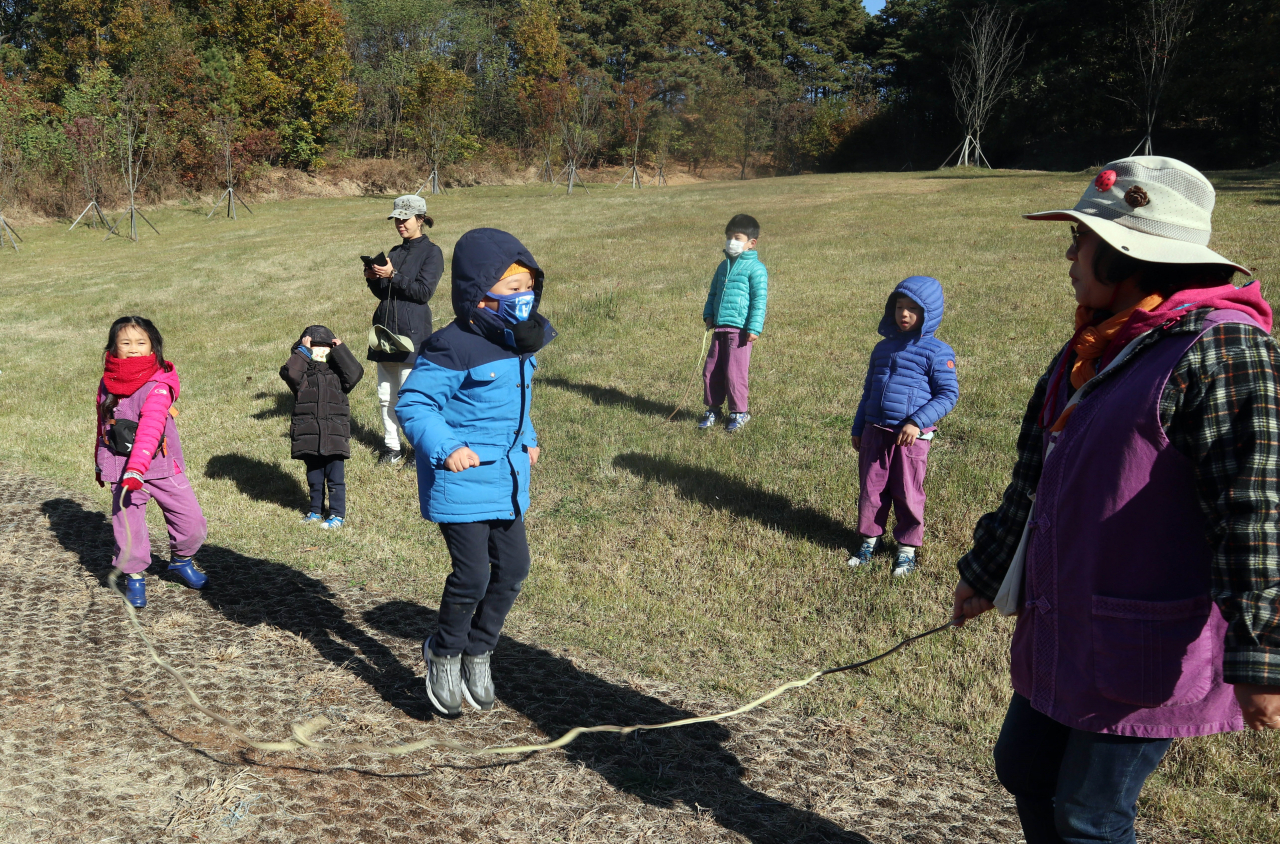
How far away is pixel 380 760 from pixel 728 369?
5568 millimetres

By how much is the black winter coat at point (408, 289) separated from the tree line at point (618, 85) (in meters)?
31.5

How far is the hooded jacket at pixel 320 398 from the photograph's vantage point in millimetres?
6914

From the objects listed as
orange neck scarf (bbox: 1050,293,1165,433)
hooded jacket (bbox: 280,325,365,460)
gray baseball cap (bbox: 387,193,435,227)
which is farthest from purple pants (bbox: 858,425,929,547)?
gray baseball cap (bbox: 387,193,435,227)

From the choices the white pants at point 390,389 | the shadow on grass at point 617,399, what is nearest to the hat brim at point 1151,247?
the white pants at point 390,389

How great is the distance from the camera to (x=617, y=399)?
1041 centimetres

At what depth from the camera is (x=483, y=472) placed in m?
3.82

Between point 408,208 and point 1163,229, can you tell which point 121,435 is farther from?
point 1163,229

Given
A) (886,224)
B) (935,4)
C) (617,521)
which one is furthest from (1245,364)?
(935,4)

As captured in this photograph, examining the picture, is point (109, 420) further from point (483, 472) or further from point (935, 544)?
point (935, 544)

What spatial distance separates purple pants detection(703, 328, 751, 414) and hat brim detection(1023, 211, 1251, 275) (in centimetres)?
633

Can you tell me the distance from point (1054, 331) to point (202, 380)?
37.1 feet

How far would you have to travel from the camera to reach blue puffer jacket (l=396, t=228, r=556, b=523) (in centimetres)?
374

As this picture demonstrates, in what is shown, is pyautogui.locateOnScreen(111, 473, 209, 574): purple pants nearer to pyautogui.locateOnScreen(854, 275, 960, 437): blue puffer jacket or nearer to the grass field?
the grass field

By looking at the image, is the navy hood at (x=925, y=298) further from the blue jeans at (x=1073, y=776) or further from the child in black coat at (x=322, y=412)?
the child in black coat at (x=322, y=412)
